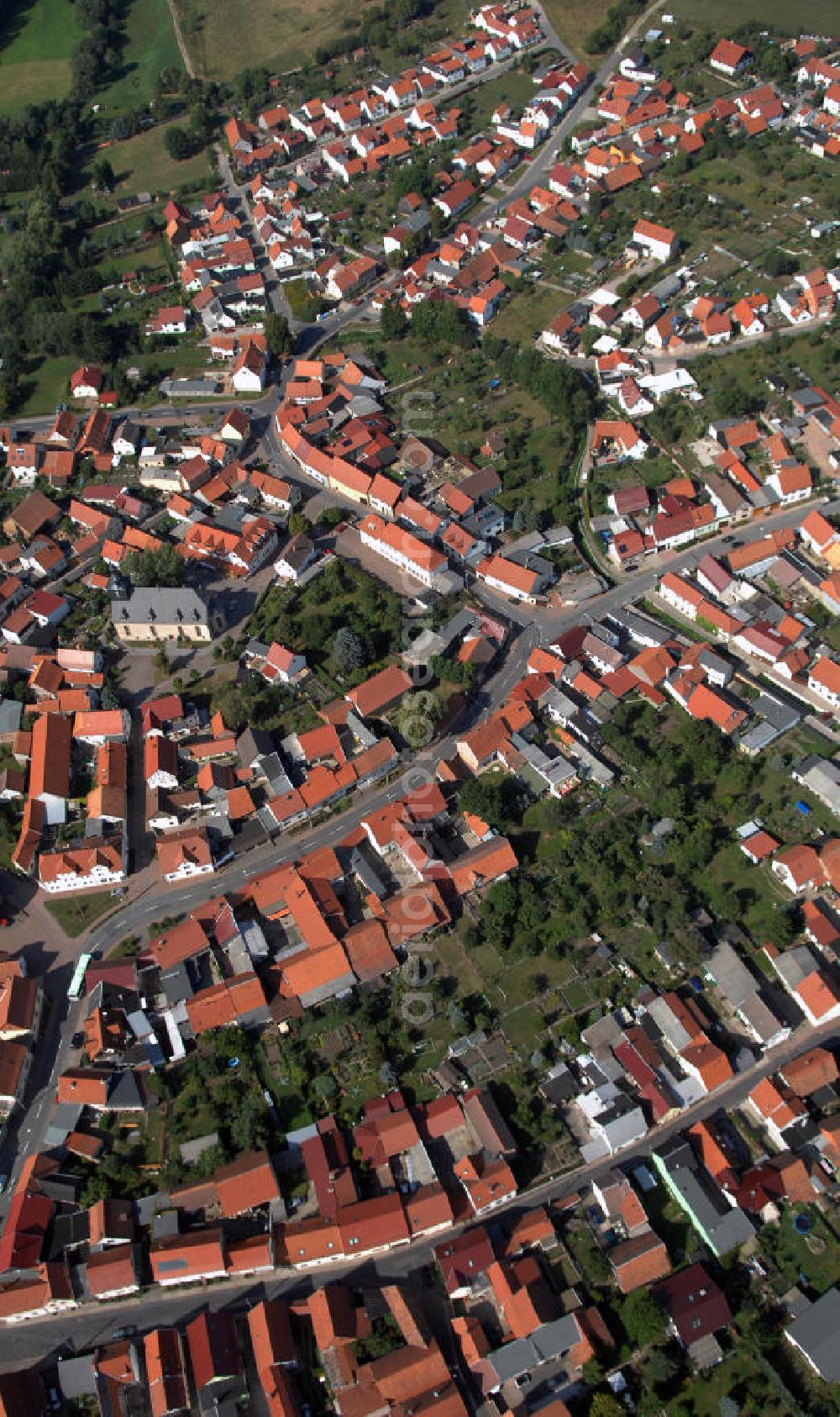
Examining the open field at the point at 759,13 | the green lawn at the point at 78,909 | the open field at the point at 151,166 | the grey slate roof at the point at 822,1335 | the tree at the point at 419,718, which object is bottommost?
the grey slate roof at the point at 822,1335

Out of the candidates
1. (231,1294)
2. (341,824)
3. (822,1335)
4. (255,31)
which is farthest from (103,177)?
(822,1335)

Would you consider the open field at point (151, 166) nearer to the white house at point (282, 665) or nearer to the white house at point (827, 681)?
the white house at point (282, 665)

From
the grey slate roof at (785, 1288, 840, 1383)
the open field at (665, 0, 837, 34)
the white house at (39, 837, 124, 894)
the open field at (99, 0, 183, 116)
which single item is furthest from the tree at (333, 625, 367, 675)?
the open field at (99, 0, 183, 116)

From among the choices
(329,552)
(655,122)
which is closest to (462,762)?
(329,552)

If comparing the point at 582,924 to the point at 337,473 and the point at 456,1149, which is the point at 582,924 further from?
the point at 337,473

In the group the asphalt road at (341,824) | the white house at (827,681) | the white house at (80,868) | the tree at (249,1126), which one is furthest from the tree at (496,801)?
the white house at (80,868)

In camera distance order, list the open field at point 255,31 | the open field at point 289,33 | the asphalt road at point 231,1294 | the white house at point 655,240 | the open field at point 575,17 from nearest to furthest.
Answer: the asphalt road at point 231,1294 → the white house at point 655,240 → the open field at point 575,17 → the open field at point 289,33 → the open field at point 255,31

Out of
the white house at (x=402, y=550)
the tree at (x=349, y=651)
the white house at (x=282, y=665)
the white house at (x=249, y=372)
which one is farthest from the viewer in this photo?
the white house at (x=249, y=372)

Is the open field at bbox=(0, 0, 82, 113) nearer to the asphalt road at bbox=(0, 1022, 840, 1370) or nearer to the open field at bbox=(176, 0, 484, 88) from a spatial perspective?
the open field at bbox=(176, 0, 484, 88)
